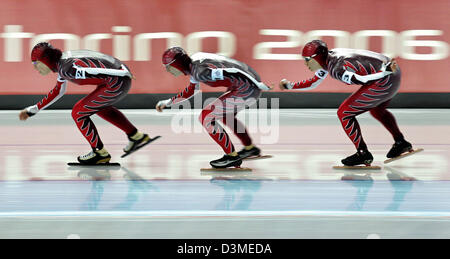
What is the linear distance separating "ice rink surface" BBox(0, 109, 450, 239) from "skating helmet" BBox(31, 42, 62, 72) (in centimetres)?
110

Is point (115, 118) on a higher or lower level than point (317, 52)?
lower

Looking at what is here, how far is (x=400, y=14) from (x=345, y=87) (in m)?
1.68

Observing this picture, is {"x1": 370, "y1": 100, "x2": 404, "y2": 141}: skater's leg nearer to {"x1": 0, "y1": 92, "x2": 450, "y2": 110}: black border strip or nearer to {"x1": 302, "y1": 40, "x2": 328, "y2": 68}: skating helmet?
{"x1": 302, "y1": 40, "x2": 328, "y2": 68}: skating helmet

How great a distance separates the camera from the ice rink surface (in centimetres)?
459

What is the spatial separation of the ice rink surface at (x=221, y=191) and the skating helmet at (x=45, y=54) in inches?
43.4

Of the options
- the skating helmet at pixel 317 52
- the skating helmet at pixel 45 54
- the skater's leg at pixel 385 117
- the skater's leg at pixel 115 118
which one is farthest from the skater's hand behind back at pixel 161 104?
the skater's leg at pixel 385 117

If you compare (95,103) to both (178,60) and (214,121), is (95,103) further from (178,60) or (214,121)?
(214,121)

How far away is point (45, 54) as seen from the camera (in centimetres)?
688

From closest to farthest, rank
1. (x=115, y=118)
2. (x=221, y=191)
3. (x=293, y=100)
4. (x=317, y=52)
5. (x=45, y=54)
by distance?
(x=221, y=191) → (x=317, y=52) → (x=45, y=54) → (x=115, y=118) → (x=293, y=100)

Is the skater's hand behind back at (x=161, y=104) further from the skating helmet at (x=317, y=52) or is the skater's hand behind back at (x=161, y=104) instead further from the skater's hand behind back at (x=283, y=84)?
the skating helmet at (x=317, y=52)

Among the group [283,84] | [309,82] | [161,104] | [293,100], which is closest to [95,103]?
[161,104]

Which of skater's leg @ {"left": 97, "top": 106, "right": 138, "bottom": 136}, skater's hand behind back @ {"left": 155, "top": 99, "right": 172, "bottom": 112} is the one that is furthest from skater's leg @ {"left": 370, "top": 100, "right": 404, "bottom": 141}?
skater's leg @ {"left": 97, "top": 106, "right": 138, "bottom": 136}

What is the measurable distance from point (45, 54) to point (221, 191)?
7.89ft

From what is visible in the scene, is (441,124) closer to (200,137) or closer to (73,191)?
(200,137)
